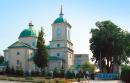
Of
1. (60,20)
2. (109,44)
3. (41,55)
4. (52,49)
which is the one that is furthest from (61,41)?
(109,44)

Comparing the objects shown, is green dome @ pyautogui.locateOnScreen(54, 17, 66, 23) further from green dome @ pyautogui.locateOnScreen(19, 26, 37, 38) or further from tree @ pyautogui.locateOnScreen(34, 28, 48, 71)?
tree @ pyautogui.locateOnScreen(34, 28, 48, 71)

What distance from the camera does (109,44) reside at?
60.8 m

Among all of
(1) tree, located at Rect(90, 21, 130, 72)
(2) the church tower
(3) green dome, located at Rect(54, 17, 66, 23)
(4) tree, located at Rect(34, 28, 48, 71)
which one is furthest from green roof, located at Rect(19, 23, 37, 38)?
(1) tree, located at Rect(90, 21, 130, 72)

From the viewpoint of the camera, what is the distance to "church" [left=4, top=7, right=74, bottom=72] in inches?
2842

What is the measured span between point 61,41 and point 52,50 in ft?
9.57

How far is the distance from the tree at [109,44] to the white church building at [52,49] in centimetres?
1130

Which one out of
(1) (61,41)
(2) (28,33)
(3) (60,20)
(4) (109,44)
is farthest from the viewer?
(2) (28,33)

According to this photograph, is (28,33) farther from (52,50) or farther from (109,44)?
(109,44)

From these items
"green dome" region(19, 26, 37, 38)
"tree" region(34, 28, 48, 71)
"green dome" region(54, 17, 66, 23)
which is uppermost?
"green dome" region(54, 17, 66, 23)

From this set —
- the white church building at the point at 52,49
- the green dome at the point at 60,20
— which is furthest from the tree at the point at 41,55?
the green dome at the point at 60,20

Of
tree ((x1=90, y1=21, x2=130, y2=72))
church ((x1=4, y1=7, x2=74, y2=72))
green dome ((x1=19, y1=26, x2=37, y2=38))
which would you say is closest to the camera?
tree ((x1=90, y1=21, x2=130, y2=72))

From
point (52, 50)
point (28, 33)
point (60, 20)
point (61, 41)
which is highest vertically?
point (60, 20)

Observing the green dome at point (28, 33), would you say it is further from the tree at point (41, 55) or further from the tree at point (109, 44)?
the tree at point (109, 44)

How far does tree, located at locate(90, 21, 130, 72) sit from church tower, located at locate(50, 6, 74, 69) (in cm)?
1112
